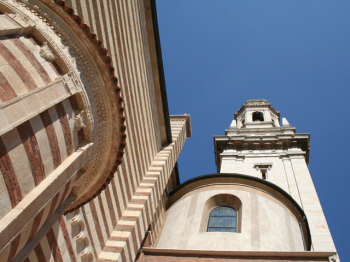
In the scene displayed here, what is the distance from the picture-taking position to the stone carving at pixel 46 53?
6691 millimetres

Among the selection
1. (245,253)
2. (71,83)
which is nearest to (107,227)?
(245,253)

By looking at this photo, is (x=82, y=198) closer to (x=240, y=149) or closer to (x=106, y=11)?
(x=106, y=11)

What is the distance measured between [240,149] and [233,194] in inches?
544

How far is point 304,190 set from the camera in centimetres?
2238

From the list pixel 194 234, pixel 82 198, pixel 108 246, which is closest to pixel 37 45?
pixel 82 198

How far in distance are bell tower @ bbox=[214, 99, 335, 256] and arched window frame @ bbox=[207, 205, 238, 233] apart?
5.51 m

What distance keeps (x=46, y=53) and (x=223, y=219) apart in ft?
40.1

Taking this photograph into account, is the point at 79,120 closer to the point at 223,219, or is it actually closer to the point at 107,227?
the point at 107,227

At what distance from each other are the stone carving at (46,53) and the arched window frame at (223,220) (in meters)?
11.6

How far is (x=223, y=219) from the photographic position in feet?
52.9

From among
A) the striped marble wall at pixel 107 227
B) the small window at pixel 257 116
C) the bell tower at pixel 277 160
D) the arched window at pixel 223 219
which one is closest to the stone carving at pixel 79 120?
the striped marble wall at pixel 107 227

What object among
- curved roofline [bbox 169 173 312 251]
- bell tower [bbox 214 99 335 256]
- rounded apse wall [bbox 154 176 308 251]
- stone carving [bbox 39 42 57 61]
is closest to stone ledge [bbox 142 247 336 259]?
rounded apse wall [bbox 154 176 308 251]

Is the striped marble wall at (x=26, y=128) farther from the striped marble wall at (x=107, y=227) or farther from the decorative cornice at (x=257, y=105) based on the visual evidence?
the decorative cornice at (x=257, y=105)

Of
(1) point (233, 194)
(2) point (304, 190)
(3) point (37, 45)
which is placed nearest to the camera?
(3) point (37, 45)
